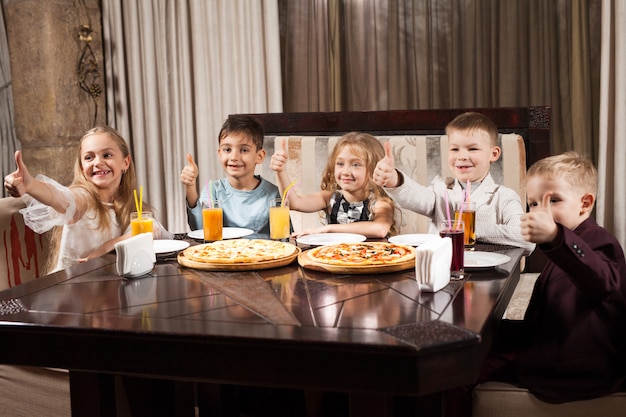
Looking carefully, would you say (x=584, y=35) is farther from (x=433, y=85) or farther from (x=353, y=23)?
(x=353, y=23)

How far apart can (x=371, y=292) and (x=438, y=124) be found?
1.47m

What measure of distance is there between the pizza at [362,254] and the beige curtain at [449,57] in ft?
6.83

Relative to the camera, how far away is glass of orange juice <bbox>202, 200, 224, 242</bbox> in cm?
258

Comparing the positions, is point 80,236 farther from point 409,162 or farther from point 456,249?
point 456,249

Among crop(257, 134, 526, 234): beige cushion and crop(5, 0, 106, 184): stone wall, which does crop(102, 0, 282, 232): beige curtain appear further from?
crop(257, 134, 526, 234): beige cushion

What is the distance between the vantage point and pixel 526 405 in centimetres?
183

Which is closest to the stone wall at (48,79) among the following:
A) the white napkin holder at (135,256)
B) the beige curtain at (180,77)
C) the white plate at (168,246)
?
the beige curtain at (180,77)

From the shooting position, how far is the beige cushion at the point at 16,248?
281 cm

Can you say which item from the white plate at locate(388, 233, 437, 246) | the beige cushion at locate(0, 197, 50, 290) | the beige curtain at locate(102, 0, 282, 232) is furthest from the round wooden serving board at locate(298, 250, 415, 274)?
the beige curtain at locate(102, 0, 282, 232)

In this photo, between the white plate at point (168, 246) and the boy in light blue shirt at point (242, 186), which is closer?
the white plate at point (168, 246)

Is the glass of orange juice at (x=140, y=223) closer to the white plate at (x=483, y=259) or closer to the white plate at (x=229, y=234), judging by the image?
the white plate at (x=229, y=234)

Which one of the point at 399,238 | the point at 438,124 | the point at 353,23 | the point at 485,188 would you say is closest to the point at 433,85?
the point at 353,23

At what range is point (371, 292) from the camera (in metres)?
1.84

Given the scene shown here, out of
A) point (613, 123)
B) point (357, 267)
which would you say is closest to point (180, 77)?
point (613, 123)
